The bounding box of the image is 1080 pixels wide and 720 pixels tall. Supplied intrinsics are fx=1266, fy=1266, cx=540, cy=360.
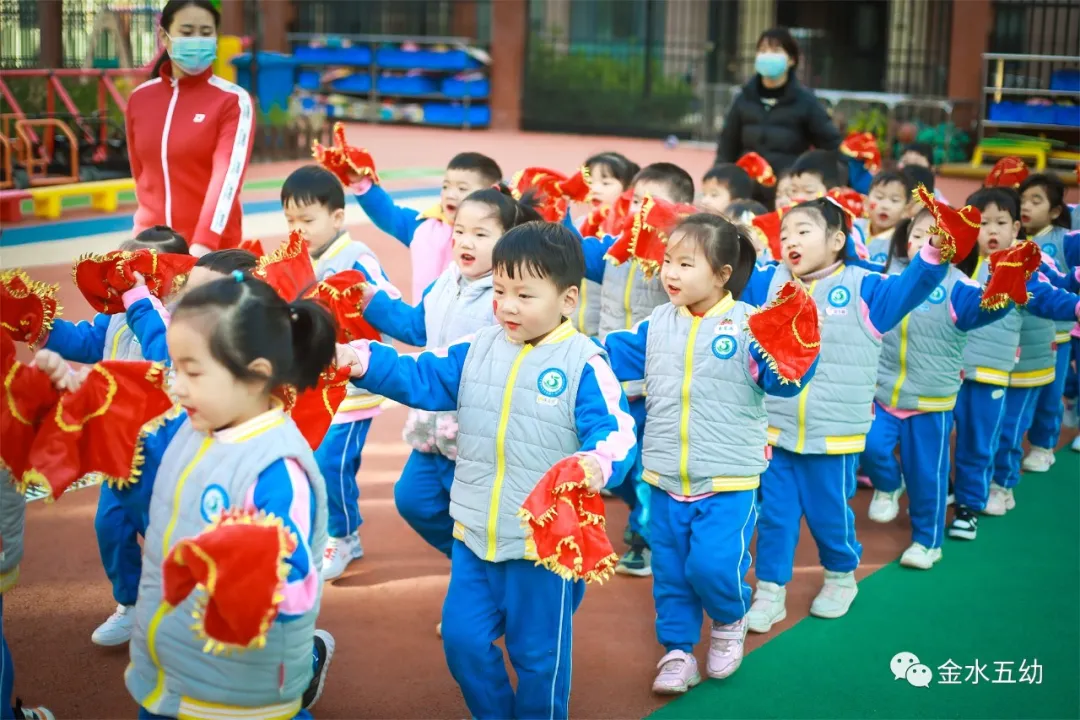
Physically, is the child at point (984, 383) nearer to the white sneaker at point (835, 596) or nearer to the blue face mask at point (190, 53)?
the white sneaker at point (835, 596)

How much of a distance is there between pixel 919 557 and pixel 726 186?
1.95 m

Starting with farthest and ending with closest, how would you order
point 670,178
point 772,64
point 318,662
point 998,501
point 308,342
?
point 772,64
point 998,501
point 670,178
point 318,662
point 308,342

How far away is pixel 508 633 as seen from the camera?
325 cm

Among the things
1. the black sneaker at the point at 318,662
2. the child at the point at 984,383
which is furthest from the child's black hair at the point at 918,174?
the black sneaker at the point at 318,662

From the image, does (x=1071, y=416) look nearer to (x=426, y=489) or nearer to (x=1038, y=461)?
(x=1038, y=461)

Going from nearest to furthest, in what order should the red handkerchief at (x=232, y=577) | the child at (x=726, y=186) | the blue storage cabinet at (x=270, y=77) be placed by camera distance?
1. the red handkerchief at (x=232, y=577)
2. the child at (x=726, y=186)
3. the blue storage cabinet at (x=270, y=77)

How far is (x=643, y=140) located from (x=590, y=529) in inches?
824

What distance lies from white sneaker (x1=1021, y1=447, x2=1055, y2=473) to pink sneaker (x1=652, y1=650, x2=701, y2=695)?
323 cm

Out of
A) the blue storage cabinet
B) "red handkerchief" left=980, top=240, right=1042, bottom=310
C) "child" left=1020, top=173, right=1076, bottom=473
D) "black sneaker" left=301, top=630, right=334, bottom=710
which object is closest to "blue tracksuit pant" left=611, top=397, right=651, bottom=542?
"red handkerchief" left=980, top=240, right=1042, bottom=310

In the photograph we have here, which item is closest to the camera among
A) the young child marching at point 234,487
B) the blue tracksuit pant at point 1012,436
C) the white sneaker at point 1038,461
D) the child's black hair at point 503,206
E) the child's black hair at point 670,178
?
the young child marching at point 234,487

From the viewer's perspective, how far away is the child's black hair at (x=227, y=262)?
3402mm

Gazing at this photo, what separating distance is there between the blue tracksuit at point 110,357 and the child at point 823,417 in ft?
6.61

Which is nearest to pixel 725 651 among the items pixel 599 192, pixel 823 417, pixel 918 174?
pixel 823 417

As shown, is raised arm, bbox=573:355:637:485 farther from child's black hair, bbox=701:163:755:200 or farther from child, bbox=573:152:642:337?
child's black hair, bbox=701:163:755:200
